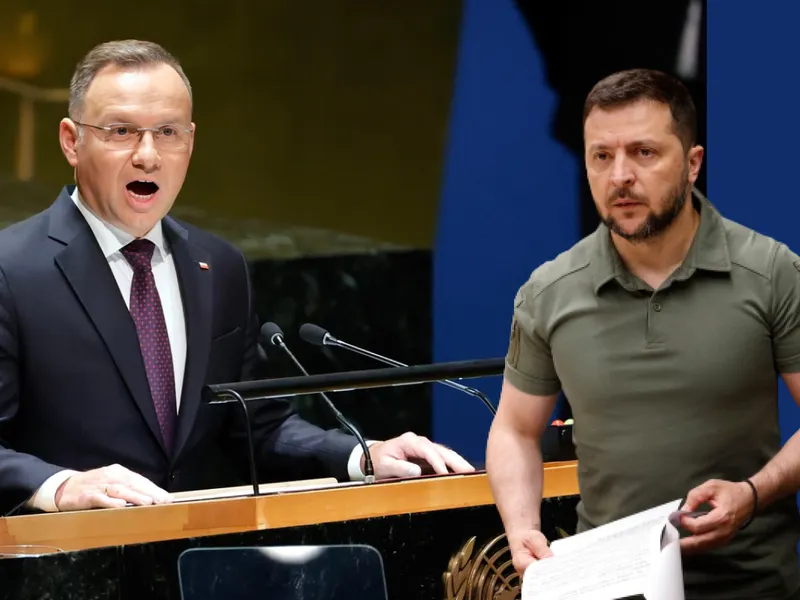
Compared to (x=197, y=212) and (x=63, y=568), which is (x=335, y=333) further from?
(x=63, y=568)

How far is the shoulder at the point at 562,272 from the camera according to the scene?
2572mm

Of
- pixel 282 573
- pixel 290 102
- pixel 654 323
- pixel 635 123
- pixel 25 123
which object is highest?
pixel 290 102

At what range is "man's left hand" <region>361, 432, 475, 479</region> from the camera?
131 inches

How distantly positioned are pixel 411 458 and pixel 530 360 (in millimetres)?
858

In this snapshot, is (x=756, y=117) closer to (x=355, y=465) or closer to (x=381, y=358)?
(x=381, y=358)

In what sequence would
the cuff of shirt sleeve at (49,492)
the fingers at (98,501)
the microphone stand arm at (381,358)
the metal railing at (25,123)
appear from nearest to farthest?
the fingers at (98,501) → the cuff of shirt sleeve at (49,492) → the microphone stand arm at (381,358) → the metal railing at (25,123)

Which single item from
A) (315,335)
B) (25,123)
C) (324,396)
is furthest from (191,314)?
(25,123)

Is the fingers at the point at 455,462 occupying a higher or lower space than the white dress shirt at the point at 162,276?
lower

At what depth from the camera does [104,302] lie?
3.43m

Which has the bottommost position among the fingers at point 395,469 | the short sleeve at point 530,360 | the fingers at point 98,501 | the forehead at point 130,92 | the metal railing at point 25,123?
the fingers at point 98,501

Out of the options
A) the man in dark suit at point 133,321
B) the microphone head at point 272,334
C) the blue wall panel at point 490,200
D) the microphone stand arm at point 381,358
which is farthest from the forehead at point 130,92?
the blue wall panel at point 490,200

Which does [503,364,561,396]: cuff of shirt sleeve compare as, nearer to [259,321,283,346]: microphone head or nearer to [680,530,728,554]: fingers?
[680,530,728,554]: fingers

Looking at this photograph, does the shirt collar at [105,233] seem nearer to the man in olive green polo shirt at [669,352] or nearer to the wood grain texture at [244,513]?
the wood grain texture at [244,513]

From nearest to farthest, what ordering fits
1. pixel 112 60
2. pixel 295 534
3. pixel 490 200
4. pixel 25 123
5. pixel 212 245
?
pixel 295 534 < pixel 112 60 < pixel 212 245 < pixel 25 123 < pixel 490 200
